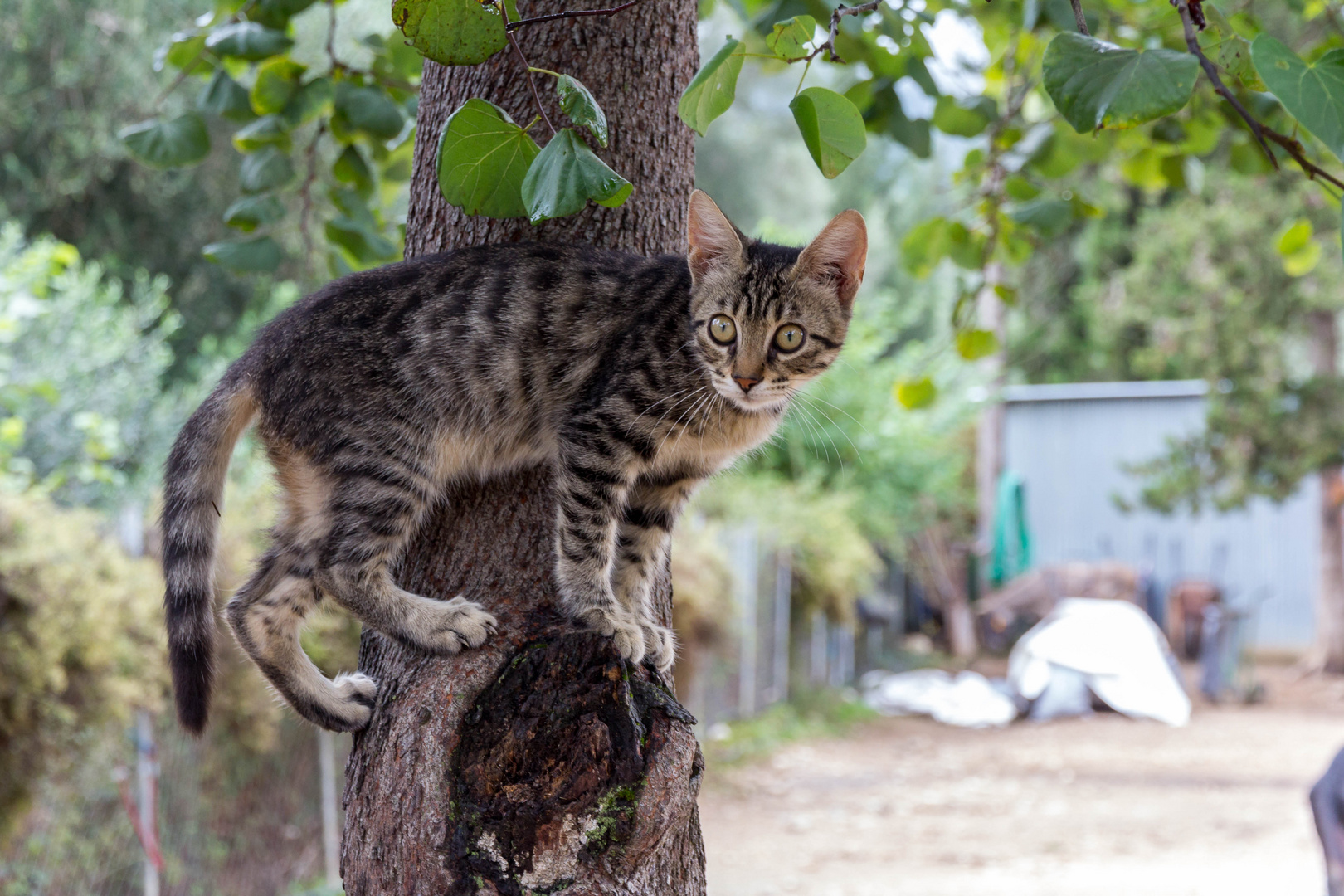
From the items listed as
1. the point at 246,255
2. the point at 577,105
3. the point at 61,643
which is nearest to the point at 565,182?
the point at 577,105

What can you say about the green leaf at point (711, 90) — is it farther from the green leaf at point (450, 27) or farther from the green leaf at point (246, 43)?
the green leaf at point (246, 43)

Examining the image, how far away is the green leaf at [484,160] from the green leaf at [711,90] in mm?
262

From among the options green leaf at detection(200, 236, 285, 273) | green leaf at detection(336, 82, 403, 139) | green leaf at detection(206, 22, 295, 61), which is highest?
green leaf at detection(206, 22, 295, 61)

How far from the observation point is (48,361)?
6562 millimetres

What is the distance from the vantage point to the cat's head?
6.95ft

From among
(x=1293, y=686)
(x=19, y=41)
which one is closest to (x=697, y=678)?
(x=19, y=41)

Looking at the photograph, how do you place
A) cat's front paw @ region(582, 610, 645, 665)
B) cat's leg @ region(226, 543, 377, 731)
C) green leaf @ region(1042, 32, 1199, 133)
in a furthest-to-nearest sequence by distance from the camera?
cat's leg @ region(226, 543, 377, 731), cat's front paw @ region(582, 610, 645, 665), green leaf @ region(1042, 32, 1199, 133)

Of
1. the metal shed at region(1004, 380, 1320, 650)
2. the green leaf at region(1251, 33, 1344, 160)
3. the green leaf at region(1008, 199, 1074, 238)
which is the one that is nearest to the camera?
the green leaf at region(1251, 33, 1344, 160)

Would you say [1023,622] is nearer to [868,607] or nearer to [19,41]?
[868,607]

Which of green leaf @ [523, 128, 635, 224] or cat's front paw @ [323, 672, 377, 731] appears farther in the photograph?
cat's front paw @ [323, 672, 377, 731]

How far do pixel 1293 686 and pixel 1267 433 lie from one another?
311cm

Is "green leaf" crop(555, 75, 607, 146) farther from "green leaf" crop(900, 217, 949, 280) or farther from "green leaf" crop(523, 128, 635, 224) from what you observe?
"green leaf" crop(900, 217, 949, 280)

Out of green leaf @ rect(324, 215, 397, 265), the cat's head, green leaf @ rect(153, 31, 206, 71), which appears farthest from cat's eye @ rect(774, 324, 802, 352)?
green leaf @ rect(153, 31, 206, 71)

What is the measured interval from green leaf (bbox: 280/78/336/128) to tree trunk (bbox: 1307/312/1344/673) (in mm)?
12737
